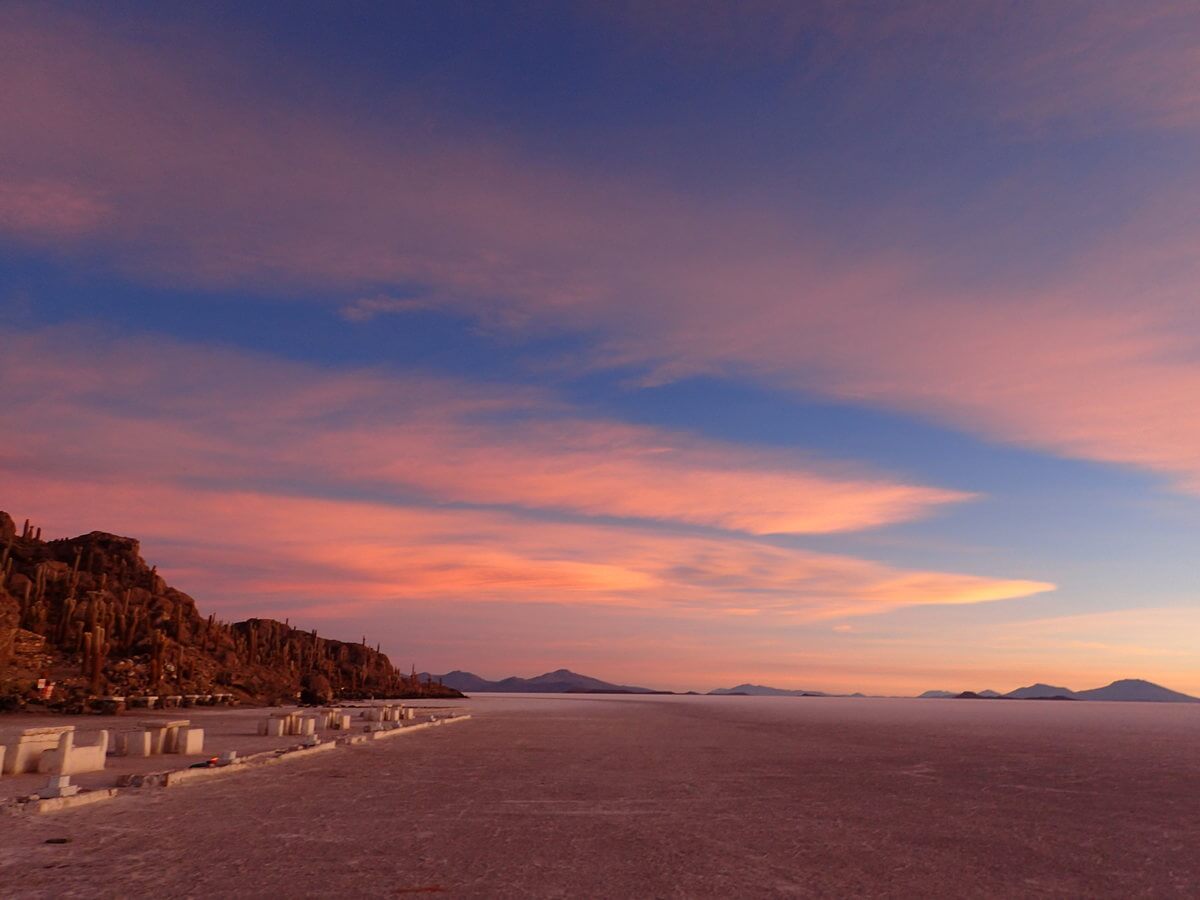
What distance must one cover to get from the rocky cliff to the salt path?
2272 inches

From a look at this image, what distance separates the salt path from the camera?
1466cm

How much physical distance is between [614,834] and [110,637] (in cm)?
9873

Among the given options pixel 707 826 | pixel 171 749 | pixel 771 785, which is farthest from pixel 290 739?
pixel 707 826

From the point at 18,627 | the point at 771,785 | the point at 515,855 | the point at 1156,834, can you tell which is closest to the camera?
the point at 515,855

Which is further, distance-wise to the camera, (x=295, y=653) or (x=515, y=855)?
(x=295, y=653)

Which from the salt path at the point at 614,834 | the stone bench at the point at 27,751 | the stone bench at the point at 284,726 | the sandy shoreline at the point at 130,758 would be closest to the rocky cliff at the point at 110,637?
the sandy shoreline at the point at 130,758

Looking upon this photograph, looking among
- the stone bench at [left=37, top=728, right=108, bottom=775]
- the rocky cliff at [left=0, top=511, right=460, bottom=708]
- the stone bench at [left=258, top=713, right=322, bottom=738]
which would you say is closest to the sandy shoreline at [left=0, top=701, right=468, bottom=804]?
the stone bench at [left=37, top=728, right=108, bottom=775]

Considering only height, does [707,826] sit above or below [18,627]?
below

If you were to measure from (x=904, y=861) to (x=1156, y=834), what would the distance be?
27.5 feet

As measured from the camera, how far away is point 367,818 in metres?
20.4

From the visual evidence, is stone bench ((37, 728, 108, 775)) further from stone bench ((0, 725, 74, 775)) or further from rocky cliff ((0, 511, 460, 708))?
rocky cliff ((0, 511, 460, 708))

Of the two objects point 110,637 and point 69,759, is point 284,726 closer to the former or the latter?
point 69,759

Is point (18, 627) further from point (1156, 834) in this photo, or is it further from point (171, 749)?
point (1156, 834)

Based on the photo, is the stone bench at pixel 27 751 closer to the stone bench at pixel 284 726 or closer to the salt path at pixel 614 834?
the salt path at pixel 614 834
